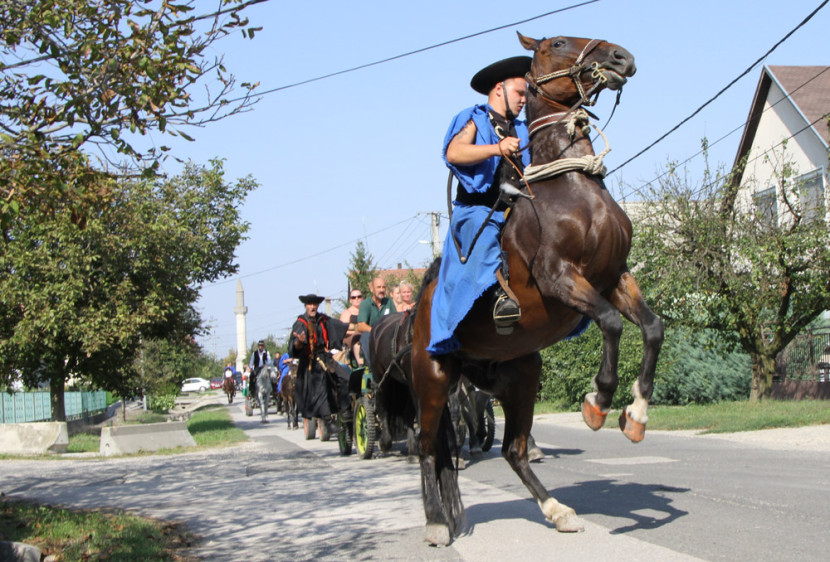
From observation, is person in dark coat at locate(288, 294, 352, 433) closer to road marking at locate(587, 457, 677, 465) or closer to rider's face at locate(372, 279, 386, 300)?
rider's face at locate(372, 279, 386, 300)

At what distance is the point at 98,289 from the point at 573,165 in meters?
18.1

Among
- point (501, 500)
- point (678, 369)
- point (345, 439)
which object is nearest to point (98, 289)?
point (345, 439)

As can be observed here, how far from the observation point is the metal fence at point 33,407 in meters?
25.9

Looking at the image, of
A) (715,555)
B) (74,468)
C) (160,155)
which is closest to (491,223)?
(715,555)

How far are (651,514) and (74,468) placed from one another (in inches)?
373

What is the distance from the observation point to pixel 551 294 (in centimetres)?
513

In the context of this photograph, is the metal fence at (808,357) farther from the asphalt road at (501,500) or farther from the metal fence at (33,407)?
the metal fence at (33,407)

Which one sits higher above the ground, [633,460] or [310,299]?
[310,299]

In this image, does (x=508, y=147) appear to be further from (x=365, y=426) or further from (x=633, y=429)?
(x=365, y=426)

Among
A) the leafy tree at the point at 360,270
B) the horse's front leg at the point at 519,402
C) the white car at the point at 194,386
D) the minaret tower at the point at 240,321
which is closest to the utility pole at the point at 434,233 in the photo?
the leafy tree at the point at 360,270

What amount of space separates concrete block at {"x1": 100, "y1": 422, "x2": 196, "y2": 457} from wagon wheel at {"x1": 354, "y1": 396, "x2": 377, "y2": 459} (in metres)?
4.67

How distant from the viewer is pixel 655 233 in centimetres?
1956

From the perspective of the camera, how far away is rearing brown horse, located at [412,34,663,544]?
16.5 feet

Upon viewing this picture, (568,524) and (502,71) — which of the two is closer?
(568,524)
